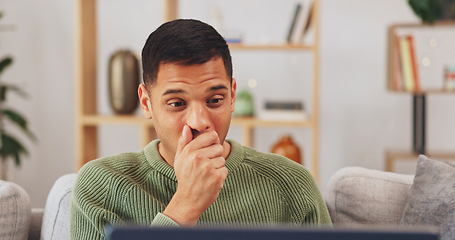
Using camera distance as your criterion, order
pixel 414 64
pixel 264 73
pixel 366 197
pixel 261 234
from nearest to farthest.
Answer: pixel 261 234 < pixel 366 197 < pixel 414 64 < pixel 264 73

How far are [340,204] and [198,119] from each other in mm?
669

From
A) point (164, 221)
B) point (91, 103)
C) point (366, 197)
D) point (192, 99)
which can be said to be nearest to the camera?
point (164, 221)

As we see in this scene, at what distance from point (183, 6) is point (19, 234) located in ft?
8.41

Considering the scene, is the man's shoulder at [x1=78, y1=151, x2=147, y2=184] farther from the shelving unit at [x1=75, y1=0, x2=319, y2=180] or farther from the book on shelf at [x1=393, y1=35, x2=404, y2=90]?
the book on shelf at [x1=393, y1=35, x2=404, y2=90]

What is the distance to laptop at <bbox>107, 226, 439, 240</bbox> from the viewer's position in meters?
0.51

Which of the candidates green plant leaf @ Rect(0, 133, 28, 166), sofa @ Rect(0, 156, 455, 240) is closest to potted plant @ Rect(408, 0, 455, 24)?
sofa @ Rect(0, 156, 455, 240)

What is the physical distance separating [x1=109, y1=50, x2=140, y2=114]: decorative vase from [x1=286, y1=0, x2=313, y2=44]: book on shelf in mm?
900

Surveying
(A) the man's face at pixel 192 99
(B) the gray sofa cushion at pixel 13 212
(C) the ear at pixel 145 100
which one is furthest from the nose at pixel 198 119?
(B) the gray sofa cushion at pixel 13 212

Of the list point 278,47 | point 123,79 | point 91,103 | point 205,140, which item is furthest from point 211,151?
point 91,103

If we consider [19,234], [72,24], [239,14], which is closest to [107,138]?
[72,24]

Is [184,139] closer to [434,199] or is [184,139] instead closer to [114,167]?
[114,167]

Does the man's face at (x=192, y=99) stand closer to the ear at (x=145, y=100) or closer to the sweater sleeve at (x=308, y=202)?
the ear at (x=145, y=100)

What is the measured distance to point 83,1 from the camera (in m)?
3.29

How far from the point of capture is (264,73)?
12.2ft
